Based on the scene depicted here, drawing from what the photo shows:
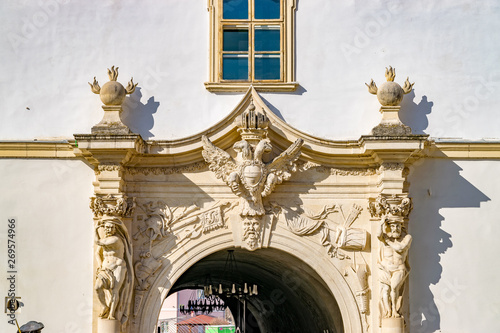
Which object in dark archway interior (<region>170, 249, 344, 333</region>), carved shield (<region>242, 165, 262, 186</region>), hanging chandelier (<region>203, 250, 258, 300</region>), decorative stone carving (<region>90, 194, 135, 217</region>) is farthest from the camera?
hanging chandelier (<region>203, 250, 258, 300</region>)

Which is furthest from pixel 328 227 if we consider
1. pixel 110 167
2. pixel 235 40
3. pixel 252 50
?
pixel 110 167

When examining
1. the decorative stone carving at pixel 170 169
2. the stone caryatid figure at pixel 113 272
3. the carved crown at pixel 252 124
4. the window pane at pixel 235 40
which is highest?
the window pane at pixel 235 40

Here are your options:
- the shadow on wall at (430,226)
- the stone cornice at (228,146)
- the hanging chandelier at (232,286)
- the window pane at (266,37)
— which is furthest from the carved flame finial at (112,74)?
the shadow on wall at (430,226)

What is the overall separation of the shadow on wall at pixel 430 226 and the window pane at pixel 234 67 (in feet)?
9.10

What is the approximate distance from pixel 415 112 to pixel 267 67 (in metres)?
2.20

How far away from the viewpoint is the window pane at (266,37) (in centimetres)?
1540

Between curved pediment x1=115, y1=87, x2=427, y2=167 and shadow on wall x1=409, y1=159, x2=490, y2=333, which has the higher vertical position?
curved pediment x1=115, y1=87, x2=427, y2=167

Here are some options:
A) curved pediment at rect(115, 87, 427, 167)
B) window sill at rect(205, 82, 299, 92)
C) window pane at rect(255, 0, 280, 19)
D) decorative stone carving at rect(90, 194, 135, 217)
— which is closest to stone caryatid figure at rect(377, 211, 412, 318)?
curved pediment at rect(115, 87, 427, 167)

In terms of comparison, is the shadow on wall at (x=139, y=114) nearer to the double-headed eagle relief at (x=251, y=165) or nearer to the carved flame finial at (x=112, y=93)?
the carved flame finial at (x=112, y=93)

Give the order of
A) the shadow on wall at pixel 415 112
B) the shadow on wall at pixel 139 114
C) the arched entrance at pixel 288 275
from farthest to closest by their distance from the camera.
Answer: the shadow on wall at pixel 415 112 → the shadow on wall at pixel 139 114 → the arched entrance at pixel 288 275

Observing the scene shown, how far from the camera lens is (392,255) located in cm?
1460

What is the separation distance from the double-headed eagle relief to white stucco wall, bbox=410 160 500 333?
6.22ft

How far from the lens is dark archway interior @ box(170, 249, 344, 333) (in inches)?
623

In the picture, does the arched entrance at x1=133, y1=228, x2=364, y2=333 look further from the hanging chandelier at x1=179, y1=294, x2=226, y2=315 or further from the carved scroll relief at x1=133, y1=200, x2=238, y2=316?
the hanging chandelier at x1=179, y1=294, x2=226, y2=315
